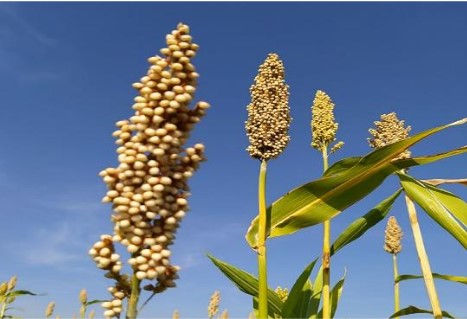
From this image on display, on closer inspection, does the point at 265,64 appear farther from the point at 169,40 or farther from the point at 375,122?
the point at 169,40

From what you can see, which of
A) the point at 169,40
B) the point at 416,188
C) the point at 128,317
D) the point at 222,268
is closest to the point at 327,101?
the point at 416,188

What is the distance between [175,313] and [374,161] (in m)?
7.94

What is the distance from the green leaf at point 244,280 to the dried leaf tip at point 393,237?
7854 mm

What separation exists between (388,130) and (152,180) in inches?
227

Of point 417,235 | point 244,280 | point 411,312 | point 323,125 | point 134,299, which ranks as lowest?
point 134,299

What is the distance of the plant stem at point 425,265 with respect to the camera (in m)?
4.86

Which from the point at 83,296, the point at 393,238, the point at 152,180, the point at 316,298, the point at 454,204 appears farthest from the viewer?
the point at 393,238

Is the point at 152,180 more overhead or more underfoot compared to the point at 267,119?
more underfoot

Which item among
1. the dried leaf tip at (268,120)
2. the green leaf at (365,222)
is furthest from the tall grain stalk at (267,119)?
the green leaf at (365,222)

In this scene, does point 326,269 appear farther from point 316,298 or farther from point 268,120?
point 268,120

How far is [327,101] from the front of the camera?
7445mm

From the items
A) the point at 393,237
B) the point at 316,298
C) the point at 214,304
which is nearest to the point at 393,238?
the point at 393,237

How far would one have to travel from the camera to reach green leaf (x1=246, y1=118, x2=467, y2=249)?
4.59 metres

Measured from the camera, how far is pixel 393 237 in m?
13.0
